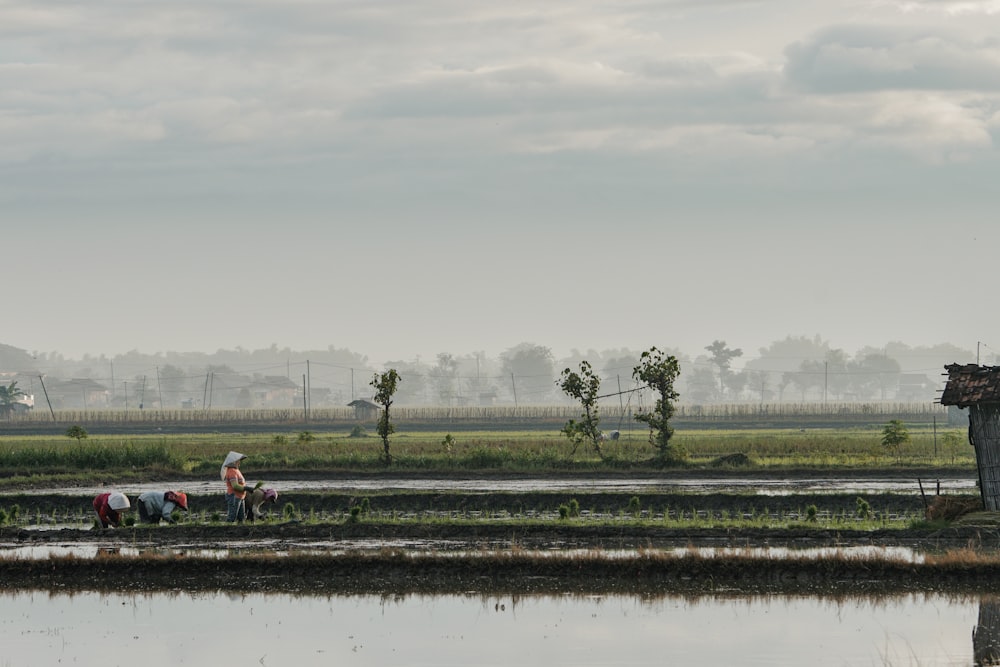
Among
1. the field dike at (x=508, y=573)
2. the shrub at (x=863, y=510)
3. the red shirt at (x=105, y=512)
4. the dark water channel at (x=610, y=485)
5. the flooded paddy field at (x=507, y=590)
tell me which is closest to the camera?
the flooded paddy field at (x=507, y=590)

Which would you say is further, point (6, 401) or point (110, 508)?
point (6, 401)

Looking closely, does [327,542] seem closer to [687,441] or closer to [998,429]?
[998,429]

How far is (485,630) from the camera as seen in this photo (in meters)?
16.2

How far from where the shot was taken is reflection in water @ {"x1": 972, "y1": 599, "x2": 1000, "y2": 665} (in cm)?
1438

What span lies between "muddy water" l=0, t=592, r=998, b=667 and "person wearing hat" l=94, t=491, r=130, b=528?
7403 millimetres

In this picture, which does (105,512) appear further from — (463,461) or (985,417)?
(463,461)

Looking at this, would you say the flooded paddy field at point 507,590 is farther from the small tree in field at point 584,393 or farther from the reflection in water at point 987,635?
the small tree in field at point 584,393

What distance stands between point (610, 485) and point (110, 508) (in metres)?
15.3

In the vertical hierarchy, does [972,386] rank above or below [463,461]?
above

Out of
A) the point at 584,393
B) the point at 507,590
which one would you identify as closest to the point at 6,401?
the point at 584,393

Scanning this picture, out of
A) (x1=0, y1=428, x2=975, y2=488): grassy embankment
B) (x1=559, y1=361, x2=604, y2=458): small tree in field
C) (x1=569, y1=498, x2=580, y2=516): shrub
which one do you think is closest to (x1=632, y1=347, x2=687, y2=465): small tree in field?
(x1=0, y1=428, x2=975, y2=488): grassy embankment

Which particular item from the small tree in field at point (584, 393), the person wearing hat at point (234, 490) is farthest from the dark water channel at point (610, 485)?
the person wearing hat at point (234, 490)

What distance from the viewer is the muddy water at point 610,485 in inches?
1375

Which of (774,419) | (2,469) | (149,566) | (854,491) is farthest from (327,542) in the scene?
(774,419)
